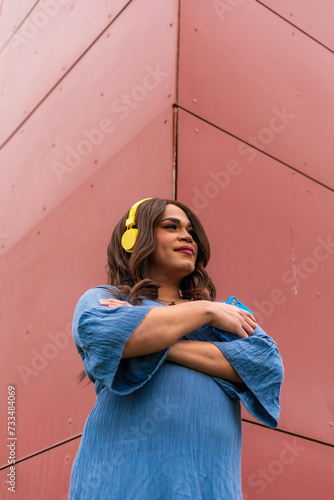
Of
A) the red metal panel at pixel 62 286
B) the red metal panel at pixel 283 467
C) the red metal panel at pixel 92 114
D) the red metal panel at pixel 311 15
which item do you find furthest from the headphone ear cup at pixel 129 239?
the red metal panel at pixel 311 15

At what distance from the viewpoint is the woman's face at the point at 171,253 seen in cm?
208

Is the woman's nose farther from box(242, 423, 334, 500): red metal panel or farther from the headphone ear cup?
box(242, 423, 334, 500): red metal panel

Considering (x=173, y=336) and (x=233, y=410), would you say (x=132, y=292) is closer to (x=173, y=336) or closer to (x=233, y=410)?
(x=173, y=336)

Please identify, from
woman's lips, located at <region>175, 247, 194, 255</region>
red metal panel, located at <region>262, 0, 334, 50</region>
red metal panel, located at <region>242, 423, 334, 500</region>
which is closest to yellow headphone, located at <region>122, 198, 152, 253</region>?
woman's lips, located at <region>175, 247, 194, 255</region>

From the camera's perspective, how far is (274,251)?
317 centimetres

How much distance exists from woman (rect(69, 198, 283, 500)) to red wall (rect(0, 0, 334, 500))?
902 mm

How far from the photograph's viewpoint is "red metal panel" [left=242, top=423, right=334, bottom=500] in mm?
2496

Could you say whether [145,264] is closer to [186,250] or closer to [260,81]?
[186,250]

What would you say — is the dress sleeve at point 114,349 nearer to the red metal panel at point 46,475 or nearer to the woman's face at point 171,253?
the woman's face at point 171,253

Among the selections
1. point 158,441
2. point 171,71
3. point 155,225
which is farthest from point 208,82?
point 158,441

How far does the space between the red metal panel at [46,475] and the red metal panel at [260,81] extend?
5.98 feet

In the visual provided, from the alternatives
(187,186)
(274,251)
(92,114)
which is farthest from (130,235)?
(92,114)

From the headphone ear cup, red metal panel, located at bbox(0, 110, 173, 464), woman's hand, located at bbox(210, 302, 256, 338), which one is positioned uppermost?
woman's hand, located at bbox(210, 302, 256, 338)

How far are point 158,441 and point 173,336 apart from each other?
281 millimetres
